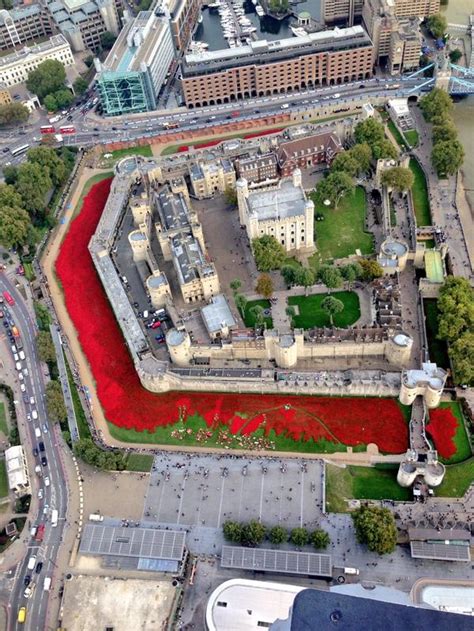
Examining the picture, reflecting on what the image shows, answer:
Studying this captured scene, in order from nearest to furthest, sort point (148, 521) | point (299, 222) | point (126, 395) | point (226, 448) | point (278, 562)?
point (278, 562) → point (148, 521) → point (226, 448) → point (126, 395) → point (299, 222)

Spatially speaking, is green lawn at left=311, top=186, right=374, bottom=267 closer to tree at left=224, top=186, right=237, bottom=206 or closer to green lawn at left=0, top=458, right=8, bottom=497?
tree at left=224, top=186, right=237, bottom=206

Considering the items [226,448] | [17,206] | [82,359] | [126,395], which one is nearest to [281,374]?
[226,448]

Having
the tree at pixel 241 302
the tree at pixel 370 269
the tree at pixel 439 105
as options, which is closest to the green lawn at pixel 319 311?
the tree at pixel 370 269

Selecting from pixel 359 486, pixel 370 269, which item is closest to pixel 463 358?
pixel 370 269

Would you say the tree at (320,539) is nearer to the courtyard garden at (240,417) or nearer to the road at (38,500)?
the courtyard garden at (240,417)

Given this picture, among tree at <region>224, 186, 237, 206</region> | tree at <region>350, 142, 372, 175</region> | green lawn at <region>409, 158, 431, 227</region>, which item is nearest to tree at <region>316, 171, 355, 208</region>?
tree at <region>350, 142, 372, 175</region>

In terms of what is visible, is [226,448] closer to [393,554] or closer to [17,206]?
[393,554]
